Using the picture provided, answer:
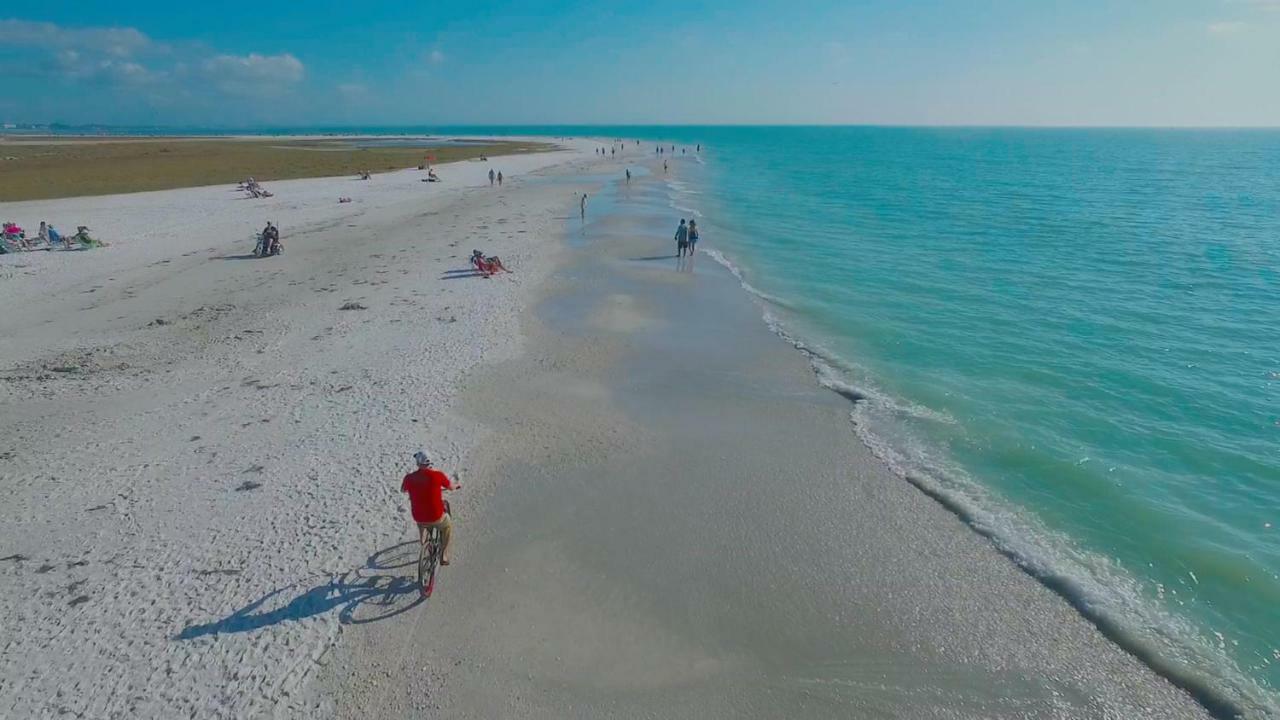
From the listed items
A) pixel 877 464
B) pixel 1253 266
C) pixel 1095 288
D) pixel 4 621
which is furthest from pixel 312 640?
pixel 1253 266

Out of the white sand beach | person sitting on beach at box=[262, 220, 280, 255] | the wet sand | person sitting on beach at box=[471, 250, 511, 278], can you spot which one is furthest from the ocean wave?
person sitting on beach at box=[262, 220, 280, 255]

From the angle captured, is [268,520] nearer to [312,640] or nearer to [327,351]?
[312,640]

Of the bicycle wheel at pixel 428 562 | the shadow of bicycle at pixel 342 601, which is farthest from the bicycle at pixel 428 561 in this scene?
the shadow of bicycle at pixel 342 601

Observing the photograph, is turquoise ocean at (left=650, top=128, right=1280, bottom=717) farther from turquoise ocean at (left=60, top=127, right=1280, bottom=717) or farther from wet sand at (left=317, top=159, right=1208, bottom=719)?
wet sand at (left=317, top=159, right=1208, bottom=719)

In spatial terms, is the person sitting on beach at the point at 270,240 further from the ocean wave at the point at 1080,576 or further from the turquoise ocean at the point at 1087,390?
the ocean wave at the point at 1080,576

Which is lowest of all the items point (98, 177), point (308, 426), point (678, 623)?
point (678, 623)

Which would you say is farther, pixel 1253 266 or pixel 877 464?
pixel 1253 266

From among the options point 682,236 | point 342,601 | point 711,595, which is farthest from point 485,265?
point 711,595

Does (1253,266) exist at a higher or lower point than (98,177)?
lower
